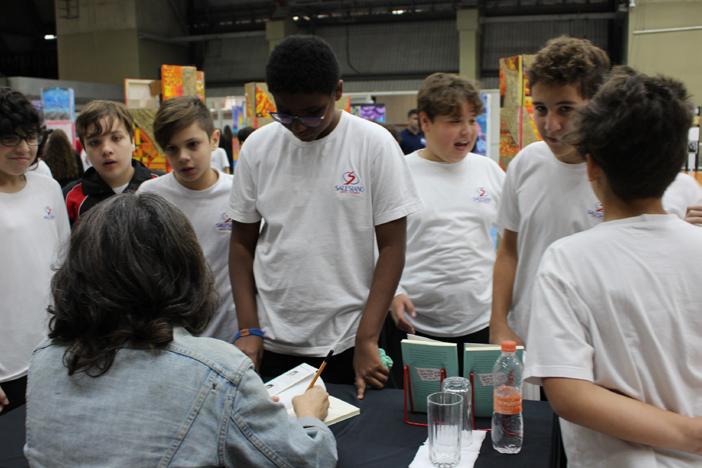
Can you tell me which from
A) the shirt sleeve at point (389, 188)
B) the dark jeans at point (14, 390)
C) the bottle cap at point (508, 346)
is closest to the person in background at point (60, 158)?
the dark jeans at point (14, 390)

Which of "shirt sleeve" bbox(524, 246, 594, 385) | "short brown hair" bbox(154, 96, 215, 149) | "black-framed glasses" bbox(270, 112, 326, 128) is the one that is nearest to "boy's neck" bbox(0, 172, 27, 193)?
"short brown hair" bbox(154, 96, 215, 149)

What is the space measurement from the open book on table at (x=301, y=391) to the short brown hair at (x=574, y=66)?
0.99 meters

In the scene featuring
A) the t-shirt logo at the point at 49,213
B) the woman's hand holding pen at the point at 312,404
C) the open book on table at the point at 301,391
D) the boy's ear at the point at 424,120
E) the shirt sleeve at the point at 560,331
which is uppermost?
the boy's ear at the point at 424,120

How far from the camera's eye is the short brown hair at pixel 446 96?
2.53 meters

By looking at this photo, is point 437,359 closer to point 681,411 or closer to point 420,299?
point 681,411

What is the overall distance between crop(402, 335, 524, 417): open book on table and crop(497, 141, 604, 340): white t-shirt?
1.17 feet

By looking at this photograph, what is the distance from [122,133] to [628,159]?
2129 millimetres

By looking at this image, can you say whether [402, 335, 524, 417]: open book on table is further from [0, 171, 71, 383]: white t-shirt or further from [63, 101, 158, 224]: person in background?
[63, 101, 158, 224]: person in background

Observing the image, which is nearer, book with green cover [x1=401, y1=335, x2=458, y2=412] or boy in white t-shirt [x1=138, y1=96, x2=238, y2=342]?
book with green cover [x1=401, y1=335, x2=458, y2=412]

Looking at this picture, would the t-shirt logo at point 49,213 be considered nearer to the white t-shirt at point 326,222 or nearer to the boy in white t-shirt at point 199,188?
the boy in white t-shirt at point 199,188

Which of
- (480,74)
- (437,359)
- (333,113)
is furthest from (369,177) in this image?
(480,74)

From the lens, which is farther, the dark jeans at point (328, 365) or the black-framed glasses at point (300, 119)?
the dark jeans at point (328, 365)

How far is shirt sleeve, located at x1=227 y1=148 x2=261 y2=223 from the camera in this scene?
192cm

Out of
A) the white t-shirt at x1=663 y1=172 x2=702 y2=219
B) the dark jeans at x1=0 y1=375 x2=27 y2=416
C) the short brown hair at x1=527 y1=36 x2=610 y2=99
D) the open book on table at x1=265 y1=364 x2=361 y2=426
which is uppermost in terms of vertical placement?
the short brown hair at x1=527 y1=36 x2=610 y2=99
